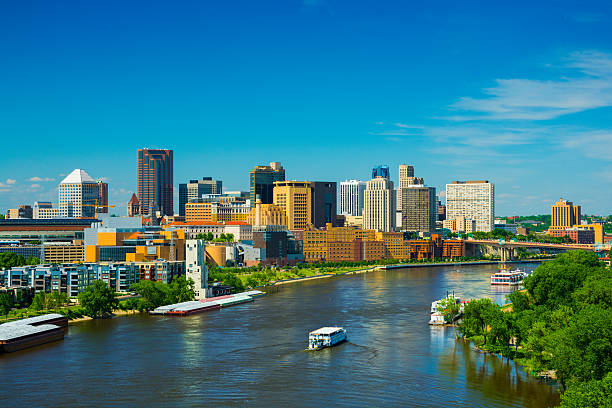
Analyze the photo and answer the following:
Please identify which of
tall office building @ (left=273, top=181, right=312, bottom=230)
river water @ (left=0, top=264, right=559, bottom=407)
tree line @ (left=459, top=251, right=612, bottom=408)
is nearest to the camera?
tree line @ (left=459, top=251, right=612, bottom=408)

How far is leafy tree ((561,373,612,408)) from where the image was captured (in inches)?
1045

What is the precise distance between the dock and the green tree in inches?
177

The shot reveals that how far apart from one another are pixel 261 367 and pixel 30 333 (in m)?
19.3

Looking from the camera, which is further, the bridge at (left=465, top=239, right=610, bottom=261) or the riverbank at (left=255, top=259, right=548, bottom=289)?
the bridge at (left=465, top=239, right=610, bottom=261)

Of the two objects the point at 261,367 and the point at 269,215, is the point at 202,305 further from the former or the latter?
the point at 269,215

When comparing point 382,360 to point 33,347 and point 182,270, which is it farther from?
point 182,270

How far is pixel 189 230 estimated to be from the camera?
179 m

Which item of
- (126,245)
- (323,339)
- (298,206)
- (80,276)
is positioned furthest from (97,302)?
(298,206)

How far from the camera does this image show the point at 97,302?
2672 inches

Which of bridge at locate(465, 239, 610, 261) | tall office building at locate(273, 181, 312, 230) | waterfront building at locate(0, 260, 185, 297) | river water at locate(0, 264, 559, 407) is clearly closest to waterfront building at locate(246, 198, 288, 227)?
tall office building at locate(273, 181, 312, 230)

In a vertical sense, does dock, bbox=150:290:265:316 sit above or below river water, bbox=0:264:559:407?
above

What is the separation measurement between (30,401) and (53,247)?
306 feet

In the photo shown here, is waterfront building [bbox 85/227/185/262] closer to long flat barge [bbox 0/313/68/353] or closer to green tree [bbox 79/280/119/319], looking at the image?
green tree [bbox 79/280/119/319]

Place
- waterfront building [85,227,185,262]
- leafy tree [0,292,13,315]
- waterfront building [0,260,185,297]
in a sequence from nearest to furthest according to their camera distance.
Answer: leafy tree [0,292,13,315], waterfront building [0,260,185,297], waterfront building [85,227,185,262]
